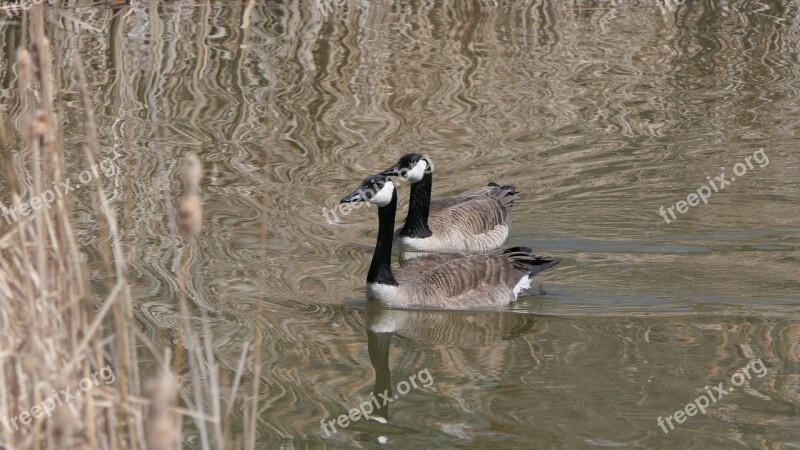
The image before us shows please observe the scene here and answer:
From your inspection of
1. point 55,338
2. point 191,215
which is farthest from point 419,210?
point 191,215

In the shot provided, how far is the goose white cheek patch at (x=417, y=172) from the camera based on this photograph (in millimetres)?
10562

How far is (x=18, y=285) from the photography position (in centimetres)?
448

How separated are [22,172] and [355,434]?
5964mm

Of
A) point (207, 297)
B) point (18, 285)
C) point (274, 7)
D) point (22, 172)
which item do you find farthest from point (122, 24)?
point (18, 285)

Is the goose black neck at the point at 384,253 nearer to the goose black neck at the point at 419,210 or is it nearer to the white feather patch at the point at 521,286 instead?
the white feather patch at the point at 521,286

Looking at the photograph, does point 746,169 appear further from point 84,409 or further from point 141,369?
point 84,409

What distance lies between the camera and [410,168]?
10547mm

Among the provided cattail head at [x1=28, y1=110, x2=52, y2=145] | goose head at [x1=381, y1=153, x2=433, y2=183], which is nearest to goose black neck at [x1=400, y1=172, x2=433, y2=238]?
goose head at [x1=381, y1=153, x2=433, y2=183]

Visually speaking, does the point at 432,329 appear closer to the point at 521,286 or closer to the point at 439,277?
the point at 439,277
